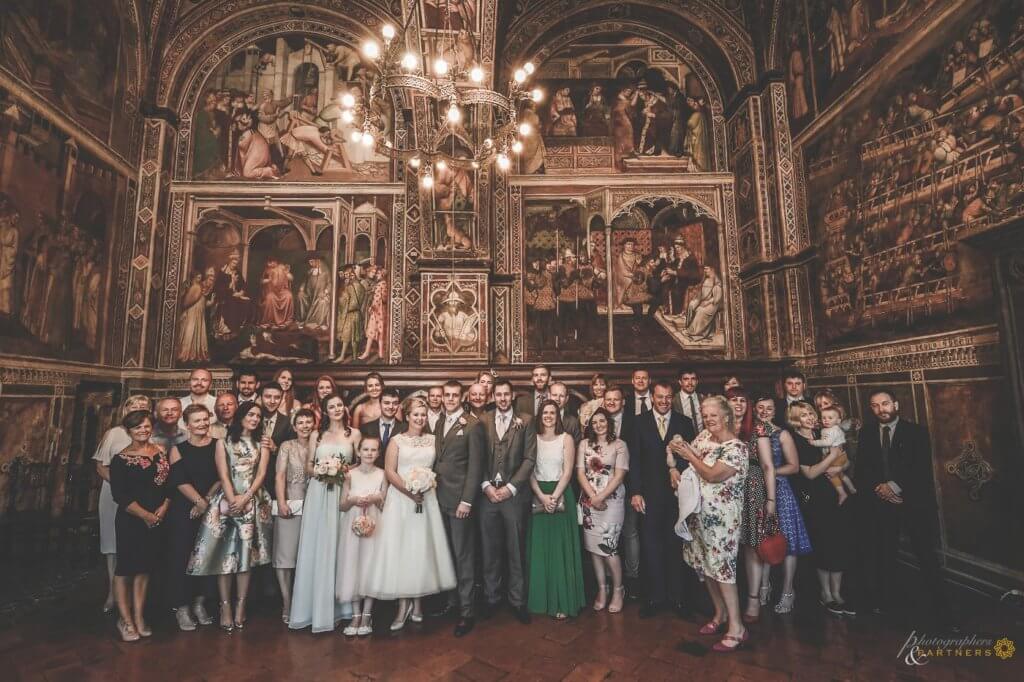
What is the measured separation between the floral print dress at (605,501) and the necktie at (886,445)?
2235 mm

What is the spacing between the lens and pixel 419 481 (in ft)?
12.9

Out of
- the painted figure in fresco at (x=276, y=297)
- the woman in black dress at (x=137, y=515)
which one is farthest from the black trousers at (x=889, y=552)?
the painted figure in fresco at (x=276, y=297)

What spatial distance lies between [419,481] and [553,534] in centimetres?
128

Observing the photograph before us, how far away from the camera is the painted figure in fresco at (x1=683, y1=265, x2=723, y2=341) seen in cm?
859

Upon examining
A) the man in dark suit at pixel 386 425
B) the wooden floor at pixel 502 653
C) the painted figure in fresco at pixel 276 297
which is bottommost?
the wooden floor at pixel 502 653

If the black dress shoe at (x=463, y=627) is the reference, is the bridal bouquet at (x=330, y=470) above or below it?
above

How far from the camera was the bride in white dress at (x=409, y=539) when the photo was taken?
3.79 m

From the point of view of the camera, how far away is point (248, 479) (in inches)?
160

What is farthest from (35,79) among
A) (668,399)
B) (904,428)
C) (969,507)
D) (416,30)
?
(969,507)

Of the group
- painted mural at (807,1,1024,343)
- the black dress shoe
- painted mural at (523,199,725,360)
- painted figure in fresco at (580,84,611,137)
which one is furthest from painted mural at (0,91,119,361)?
painted mural at (807,1,1024,343)

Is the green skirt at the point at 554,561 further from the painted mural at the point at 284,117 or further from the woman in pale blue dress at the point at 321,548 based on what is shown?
the painted mural at the point at 284,117

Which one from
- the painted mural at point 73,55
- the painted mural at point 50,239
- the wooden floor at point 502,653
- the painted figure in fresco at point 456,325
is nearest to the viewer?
the wooden floor at point 502,653

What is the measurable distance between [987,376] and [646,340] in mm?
4493

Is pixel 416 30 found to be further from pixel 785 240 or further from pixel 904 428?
pixel 904 428
